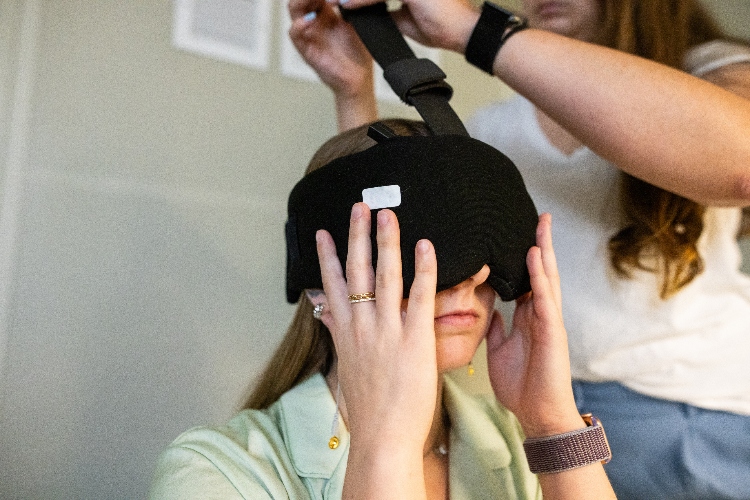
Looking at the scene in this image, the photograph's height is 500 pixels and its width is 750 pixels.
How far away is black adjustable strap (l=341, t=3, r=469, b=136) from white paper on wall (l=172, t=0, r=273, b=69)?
452 mm

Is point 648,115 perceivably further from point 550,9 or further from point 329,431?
point 329,431

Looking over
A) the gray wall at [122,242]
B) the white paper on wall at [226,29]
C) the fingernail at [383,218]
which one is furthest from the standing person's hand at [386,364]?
the white paper on wall at [226,29]

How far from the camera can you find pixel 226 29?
1354 millimetres

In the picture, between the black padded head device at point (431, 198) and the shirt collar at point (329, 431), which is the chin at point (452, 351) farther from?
the shirt collar at point (329, 431)

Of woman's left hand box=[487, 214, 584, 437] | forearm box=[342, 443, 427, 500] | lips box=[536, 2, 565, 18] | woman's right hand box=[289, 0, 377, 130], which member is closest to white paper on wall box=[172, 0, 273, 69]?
woman's right hand box=[289, 0, 377, 130]

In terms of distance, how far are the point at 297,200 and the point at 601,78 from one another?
434 millimetres

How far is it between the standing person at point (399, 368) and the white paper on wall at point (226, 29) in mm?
457

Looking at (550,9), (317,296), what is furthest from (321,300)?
(550,9)

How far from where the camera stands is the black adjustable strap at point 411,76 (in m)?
0.90

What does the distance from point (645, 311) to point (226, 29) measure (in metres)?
0.98

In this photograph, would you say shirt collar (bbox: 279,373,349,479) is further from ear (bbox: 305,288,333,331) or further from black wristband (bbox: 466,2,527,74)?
black wristband (bbox: 466,2,527,74)

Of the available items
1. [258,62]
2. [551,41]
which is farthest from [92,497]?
[551,41]

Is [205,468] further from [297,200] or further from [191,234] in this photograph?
[191,234]

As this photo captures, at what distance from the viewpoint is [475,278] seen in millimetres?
821
